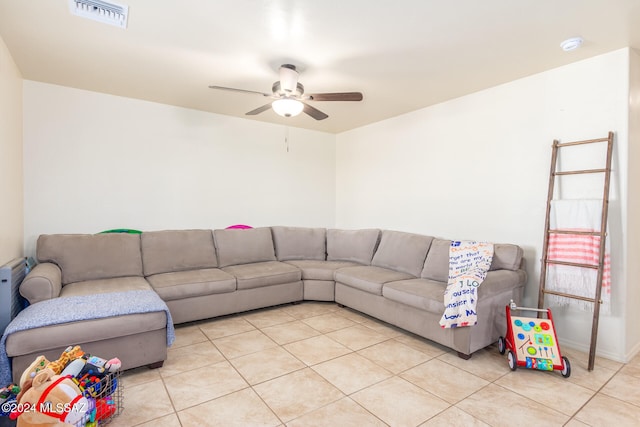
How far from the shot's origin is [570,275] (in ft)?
9.04

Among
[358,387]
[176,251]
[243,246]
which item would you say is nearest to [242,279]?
[243,246]

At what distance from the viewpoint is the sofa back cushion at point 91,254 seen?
3160mm

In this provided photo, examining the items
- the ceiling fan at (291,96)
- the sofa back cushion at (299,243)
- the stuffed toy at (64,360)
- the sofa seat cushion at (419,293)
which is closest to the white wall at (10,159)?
the stuffed toy at (64,360)

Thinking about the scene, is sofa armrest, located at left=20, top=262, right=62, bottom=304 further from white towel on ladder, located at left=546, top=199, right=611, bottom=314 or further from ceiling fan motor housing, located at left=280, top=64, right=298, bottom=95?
white towel on ladder, located at left=546, top=199, right=611, bottom=314

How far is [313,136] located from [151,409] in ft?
14.0

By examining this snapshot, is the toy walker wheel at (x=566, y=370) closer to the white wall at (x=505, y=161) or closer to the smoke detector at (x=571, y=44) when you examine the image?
the white wall at (x=505, y=161)

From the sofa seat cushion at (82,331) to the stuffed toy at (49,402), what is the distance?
0.47 meters

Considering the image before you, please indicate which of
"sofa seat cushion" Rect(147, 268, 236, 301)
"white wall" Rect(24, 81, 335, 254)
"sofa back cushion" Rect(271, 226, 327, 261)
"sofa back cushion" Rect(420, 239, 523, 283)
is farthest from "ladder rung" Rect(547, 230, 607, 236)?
"white wall" Rect(24, 81, 335, 254)

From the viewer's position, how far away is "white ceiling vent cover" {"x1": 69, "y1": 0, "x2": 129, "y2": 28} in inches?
81.7

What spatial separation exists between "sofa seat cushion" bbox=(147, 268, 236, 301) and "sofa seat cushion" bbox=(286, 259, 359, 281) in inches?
37.0

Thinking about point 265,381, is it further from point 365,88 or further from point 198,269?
point 365,88

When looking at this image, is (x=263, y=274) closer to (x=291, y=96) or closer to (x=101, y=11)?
(x=291, y=96)

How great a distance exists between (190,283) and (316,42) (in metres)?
2.49

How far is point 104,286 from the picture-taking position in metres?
3.04
